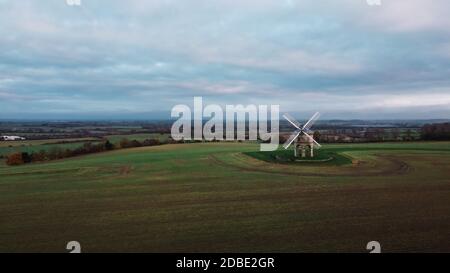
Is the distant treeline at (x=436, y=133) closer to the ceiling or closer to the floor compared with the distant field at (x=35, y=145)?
closer to the ceiling

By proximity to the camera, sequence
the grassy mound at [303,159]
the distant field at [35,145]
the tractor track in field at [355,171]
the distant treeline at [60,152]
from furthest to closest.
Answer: the distant field at [35,145] → the distant treeline at [60,152] → the grassy mound at [303,159] → the tractor track in field at [355,171]

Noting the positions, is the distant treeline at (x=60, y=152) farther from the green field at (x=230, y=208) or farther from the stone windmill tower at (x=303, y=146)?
the stone windmill tower at (x=303, y=146)

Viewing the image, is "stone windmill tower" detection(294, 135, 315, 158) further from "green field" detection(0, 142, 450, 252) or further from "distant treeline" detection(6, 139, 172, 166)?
"distant treeline" detection(6, 139, 172, 166)

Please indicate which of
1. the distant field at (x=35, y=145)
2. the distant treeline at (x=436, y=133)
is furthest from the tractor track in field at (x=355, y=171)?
the distant field at (x=35, y=145)

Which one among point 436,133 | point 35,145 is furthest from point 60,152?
point 436,133

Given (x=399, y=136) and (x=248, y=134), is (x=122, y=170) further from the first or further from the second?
(x=399, y=136)

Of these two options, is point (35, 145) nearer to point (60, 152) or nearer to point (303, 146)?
point (60, 152)

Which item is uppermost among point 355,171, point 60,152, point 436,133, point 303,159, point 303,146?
point 436,133

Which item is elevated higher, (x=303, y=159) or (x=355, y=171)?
(x=303, y=159)

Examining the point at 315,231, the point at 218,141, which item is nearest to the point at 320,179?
the point at 315,231
